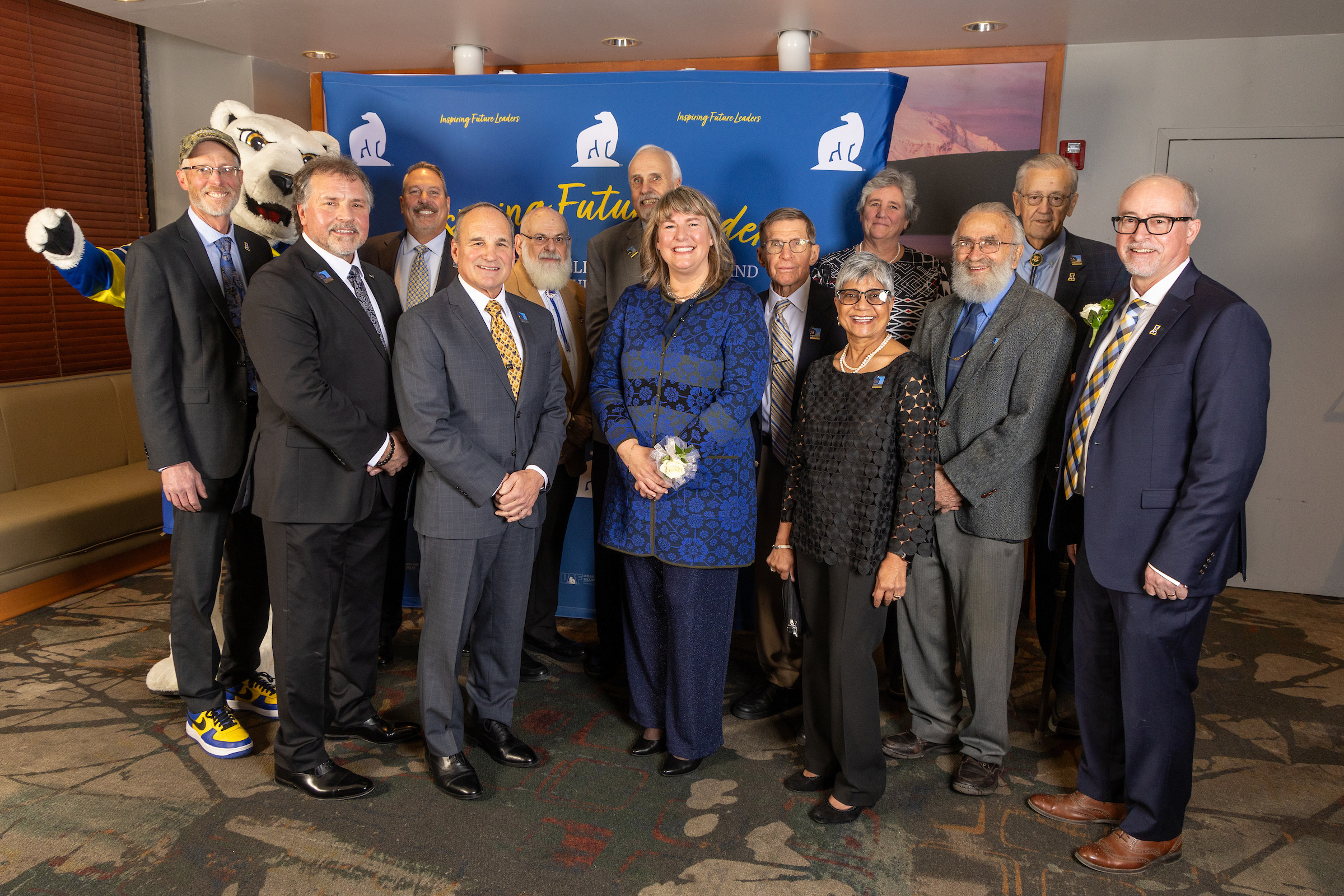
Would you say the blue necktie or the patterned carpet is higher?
the blue necktie

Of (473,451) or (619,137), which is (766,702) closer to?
(473,451)

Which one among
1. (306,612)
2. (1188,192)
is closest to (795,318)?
(1188,192)

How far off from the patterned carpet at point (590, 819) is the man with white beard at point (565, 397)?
354mm

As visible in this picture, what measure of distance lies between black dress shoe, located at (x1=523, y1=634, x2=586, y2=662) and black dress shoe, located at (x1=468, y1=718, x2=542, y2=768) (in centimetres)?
87

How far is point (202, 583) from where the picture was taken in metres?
3.06

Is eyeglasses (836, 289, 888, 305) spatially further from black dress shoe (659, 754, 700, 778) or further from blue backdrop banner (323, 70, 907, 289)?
black dress shoe (659, 754, 700, 778)

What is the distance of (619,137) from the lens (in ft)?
13.7

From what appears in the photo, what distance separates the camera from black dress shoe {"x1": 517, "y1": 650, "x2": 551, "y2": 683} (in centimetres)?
374

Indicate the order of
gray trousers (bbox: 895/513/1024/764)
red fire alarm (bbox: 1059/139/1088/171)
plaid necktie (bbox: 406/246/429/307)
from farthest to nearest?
1. red fire alarm (bbox: 1059/139/1088/171)
2. plaid necktie (bbox: 406/246/429/307)
3. gray trousers (bbox: 895/513/1024/764)

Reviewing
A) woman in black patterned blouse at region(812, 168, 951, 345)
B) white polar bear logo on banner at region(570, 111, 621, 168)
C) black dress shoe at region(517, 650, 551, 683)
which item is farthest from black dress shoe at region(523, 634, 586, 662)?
white polar bear logo on banner at region(570, 111, 621, 168)

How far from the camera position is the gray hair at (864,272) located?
8.39 ft

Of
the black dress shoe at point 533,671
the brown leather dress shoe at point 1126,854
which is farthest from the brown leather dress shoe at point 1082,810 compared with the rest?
the black dress shoe at point 533,671

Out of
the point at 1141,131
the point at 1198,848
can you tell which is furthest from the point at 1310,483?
the point at 1198,848

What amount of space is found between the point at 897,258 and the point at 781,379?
73 cm
